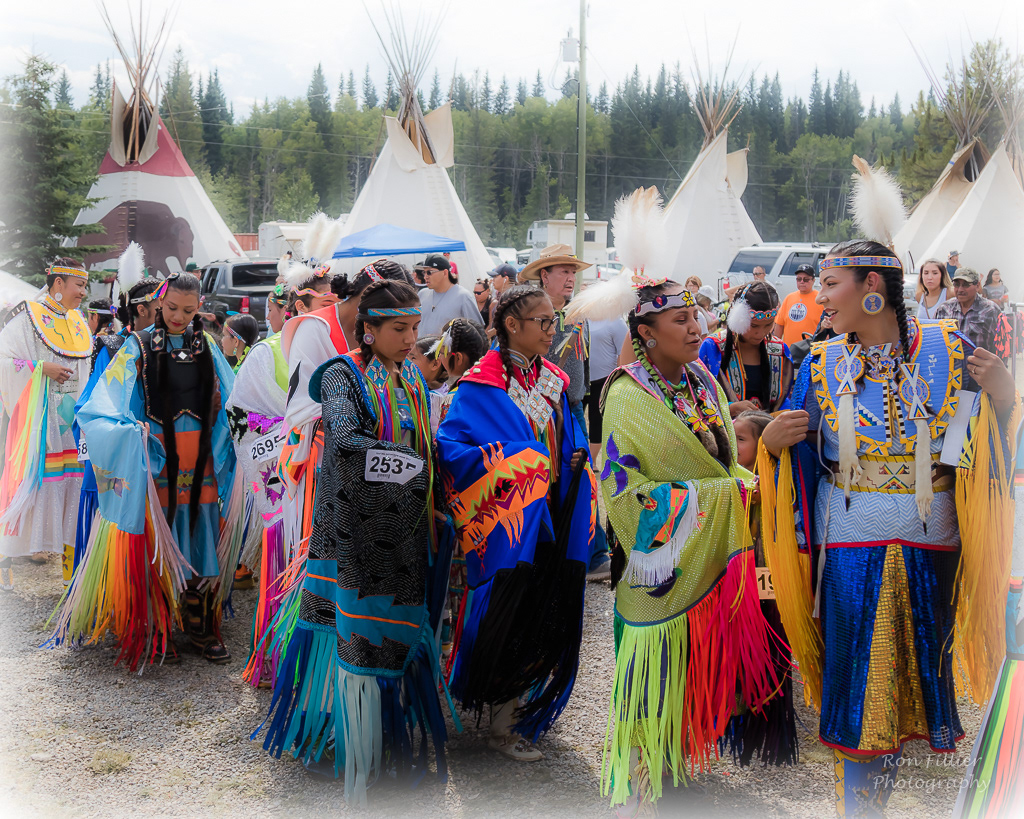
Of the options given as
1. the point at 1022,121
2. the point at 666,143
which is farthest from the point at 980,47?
the point at 666,143

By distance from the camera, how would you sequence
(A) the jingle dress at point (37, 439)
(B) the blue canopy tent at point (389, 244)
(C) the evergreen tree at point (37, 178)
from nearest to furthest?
(A) the jingle dress at point (37, 439), (B) the blue canopy tent at point (389, 244), (C) the evergreen tree at point (37, 178)

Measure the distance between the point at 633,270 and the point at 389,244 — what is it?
9281 millimetres

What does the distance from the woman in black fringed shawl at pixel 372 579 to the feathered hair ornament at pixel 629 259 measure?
65cm

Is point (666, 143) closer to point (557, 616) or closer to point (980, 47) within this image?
point (980, 47)

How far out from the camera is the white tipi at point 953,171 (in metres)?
16.7

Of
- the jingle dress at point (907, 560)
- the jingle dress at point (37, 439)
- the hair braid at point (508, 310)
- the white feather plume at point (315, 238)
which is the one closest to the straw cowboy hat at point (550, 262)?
the white feather plume at point (315, 238)

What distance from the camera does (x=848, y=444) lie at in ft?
7.25

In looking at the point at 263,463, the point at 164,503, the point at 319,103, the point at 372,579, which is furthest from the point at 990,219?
the point at 319,103

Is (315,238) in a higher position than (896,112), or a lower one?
lower

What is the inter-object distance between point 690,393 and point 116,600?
8.73 feet

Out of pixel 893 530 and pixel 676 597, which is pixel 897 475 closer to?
pixel 893 530

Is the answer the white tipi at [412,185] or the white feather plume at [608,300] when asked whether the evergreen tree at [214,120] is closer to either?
the white tipi at [412,185]

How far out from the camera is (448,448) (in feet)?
9.05

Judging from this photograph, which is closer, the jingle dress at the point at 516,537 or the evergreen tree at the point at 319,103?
the jingle dress at the point at 516,537
